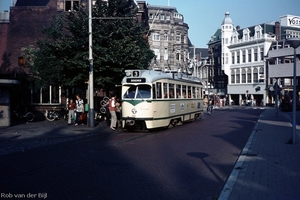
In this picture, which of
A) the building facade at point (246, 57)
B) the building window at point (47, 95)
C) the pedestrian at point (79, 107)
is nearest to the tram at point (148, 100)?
the pedestrian at point (79, 107)

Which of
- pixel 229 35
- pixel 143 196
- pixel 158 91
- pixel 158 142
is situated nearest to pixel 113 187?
pixel 143 196

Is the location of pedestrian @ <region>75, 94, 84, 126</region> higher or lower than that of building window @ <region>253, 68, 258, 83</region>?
lower

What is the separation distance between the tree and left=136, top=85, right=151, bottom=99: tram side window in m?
4.40

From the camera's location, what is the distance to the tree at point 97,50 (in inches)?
856

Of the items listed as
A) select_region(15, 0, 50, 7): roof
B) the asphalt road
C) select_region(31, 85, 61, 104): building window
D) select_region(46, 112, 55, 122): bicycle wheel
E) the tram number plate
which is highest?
select_region(15, 0, 50, 7): roof

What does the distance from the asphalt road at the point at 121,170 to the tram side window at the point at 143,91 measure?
384 cm

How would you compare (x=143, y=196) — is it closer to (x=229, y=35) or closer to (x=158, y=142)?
(x=158, y=142)

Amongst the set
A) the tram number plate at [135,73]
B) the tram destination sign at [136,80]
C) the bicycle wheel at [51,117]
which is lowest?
the bicycle wheel at [51,117]

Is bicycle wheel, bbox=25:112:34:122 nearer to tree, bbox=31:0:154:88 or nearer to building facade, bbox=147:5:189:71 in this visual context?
tree, bbox=31:0:154:88

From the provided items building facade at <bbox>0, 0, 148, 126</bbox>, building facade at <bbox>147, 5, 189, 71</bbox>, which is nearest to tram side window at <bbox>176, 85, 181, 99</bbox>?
building facade at <bbox>0, 0, 148, 126</bbox>

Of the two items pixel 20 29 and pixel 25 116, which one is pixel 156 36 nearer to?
pixel 20 29

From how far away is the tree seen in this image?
71.4 ft

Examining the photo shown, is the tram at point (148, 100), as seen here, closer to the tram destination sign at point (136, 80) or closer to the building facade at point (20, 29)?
the tram destination sign at point (136, 80)

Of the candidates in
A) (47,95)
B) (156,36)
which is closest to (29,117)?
(47,95)
